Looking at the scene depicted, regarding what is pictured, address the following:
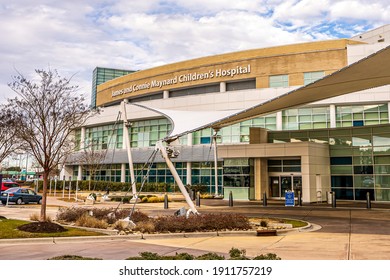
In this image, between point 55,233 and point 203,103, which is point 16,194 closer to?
point 55,233

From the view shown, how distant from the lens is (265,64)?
44906 millimetres

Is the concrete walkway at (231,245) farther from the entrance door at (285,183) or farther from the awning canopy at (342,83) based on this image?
the entrance door at (285,183)

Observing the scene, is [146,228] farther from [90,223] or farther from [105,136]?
[105,136]

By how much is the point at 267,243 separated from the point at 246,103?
110 ft

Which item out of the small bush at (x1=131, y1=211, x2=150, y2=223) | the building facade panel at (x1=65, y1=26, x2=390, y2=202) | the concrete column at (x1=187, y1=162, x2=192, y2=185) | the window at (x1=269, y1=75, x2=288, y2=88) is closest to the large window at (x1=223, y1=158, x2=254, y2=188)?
the building facade panel at (x1=65, y1=26, x2=390, y2=202)

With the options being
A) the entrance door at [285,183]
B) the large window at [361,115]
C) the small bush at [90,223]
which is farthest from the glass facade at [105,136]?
the small bush at [90,223]

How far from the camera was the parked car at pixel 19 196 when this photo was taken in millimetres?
29558

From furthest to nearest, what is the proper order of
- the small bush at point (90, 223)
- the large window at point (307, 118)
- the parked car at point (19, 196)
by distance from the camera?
the large window at point (307, 118), the parked car at point (19, 196), the small bush at point (90, 223)

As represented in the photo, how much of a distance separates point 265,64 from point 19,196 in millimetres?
30617

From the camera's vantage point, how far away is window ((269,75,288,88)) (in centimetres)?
4356

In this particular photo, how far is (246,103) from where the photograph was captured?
1719 inches

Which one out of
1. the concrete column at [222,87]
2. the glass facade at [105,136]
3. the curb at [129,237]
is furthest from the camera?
the glass facade at [105,136]

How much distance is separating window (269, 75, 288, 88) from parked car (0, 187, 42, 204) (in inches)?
1125

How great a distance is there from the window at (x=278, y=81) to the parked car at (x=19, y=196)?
2858cm
